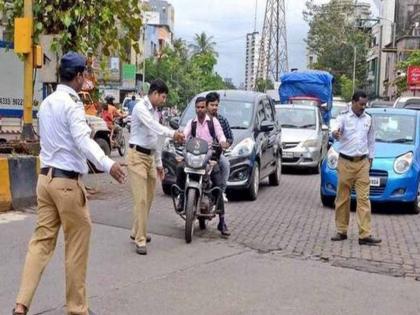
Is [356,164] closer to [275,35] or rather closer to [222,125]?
[222,125]

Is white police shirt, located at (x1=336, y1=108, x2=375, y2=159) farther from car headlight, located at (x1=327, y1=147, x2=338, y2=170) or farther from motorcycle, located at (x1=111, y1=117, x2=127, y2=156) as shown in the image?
motorcycle, located at (x1=111, y1=117, x2=127, y2=156)

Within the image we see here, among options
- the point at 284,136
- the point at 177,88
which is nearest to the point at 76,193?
the point at 284,136

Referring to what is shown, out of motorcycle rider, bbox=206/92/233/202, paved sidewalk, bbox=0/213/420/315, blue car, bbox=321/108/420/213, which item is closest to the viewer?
paved sidewalk, bbox=0/213/420/315

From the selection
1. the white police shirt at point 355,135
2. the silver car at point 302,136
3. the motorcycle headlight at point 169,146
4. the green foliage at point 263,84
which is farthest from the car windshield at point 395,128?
the green foliage at point 263,84

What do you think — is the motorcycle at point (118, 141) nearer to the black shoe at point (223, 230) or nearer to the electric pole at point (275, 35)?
the black shoe at point (223, 230)

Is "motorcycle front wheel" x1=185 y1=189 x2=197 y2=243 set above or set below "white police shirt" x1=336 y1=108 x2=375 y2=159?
below

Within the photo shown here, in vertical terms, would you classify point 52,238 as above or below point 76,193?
below

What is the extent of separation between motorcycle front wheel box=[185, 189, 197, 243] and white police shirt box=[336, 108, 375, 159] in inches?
76.7

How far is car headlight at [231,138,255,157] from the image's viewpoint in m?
11.4

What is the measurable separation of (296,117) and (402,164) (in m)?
7.35

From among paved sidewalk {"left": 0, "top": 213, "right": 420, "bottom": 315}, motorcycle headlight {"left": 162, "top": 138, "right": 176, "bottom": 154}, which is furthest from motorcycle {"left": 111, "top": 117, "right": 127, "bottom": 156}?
paved sidewalk {"left": 0, "top": 213, "right": 420, "bottom": 315}

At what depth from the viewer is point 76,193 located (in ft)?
15.9

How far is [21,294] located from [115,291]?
1.25 m

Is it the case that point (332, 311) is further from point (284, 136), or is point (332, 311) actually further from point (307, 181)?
point (284, 136)
